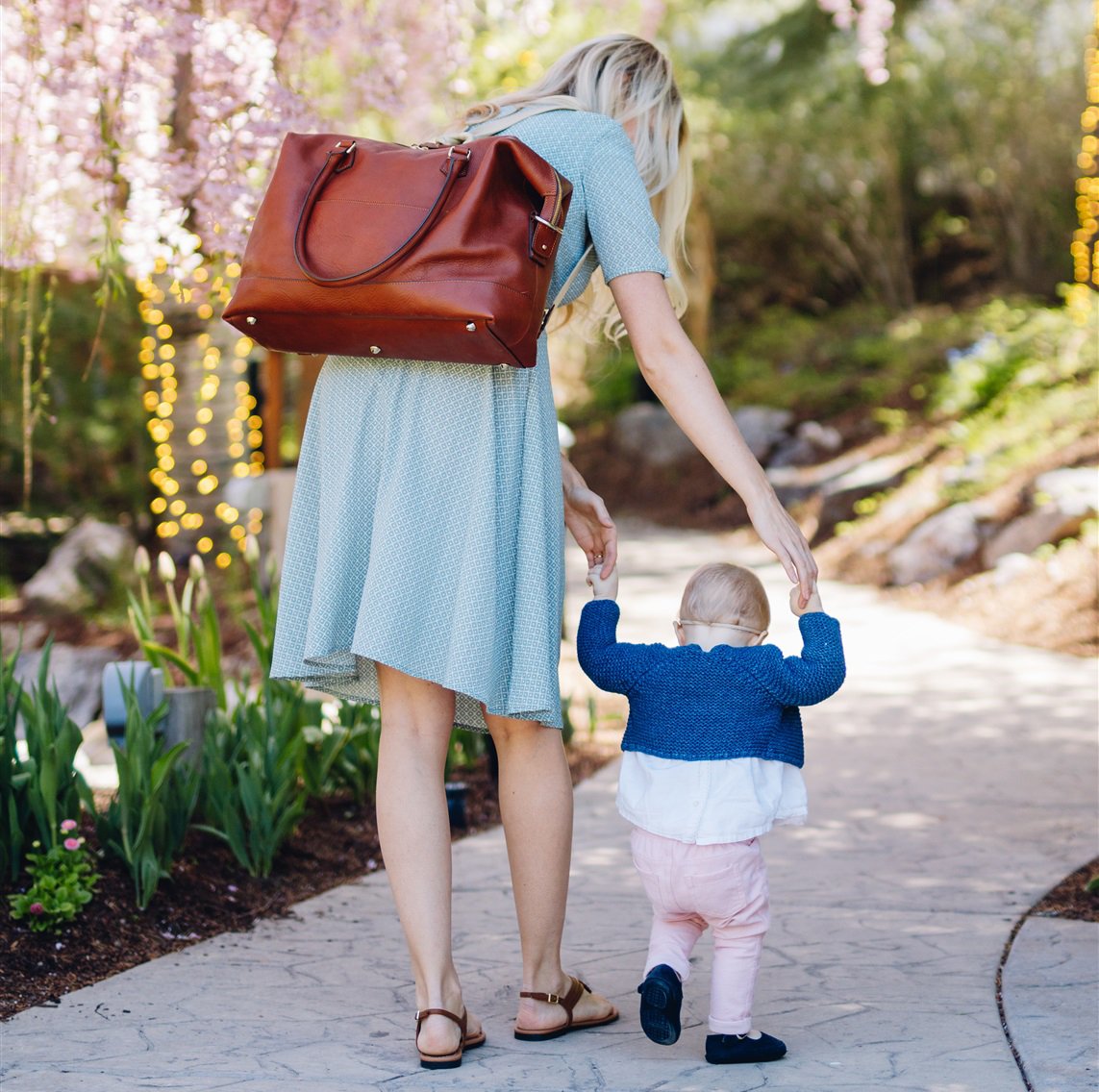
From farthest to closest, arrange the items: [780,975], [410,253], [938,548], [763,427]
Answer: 1. [763,427]
2. [938,548]
3. [780,975]
4. [410,253]

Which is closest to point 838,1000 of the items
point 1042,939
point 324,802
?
point 1042,939

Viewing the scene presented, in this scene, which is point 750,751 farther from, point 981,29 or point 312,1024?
point 981,29

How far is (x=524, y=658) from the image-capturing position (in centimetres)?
228

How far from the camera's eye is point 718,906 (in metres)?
2.25

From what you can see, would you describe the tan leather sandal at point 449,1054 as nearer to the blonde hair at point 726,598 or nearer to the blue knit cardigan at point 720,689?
the blue knit cardigan at point 720,689

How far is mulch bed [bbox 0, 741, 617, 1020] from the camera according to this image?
8.72ft

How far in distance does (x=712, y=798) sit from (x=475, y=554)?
1.75ft

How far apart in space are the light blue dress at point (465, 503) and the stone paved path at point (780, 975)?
1.99ft

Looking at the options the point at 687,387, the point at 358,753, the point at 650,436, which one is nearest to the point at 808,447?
the point at 650,436

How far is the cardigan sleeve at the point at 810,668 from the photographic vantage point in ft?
7.20

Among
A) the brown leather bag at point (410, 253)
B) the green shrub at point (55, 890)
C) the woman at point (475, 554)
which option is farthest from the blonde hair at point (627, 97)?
the green shrub at point (55, 890)

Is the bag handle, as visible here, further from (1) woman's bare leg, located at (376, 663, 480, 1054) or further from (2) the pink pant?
(2) the pink pant

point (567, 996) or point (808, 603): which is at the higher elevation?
point (808, 603)

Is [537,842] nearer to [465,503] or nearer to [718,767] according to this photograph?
[718,767]
